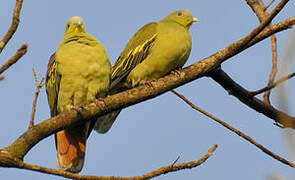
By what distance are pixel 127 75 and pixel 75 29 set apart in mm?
920

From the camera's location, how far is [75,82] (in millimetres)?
4199

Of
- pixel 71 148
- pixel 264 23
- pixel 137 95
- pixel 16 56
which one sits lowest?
pixel 71 148

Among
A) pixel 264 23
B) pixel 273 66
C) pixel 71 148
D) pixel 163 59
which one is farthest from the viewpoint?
pixel 163 59

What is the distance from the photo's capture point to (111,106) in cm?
333

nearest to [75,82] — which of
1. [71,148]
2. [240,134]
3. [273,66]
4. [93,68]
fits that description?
[93,68]

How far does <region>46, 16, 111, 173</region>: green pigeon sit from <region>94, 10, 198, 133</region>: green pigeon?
1.96ft

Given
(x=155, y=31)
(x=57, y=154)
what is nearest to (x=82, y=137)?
(x=57, y=154)

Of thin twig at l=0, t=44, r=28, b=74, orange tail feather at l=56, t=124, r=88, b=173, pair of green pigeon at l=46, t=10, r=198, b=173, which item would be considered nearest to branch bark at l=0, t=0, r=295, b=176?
pair of green pigeon at l=46, t=10, r=198, b=173

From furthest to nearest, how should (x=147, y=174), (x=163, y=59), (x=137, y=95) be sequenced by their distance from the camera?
(x=163, y=59), (x=137, y=95), (x=147, y=174)

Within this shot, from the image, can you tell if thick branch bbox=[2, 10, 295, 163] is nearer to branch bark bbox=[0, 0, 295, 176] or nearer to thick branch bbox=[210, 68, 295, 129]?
branch bark bbox=[0, 0, 295, 176]

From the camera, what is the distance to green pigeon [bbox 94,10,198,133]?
485 centimetres

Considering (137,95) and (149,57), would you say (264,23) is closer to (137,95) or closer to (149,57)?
(137,95)

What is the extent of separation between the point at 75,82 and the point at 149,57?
3.88ft

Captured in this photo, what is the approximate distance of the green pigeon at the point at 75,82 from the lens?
4.20 metres
